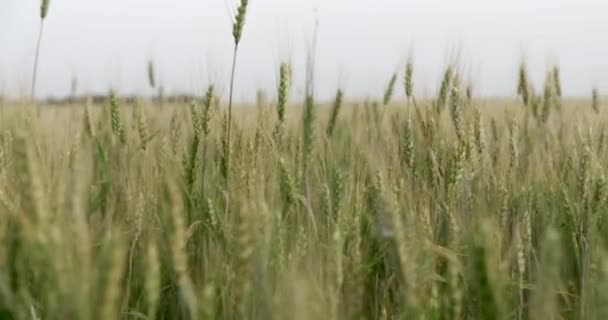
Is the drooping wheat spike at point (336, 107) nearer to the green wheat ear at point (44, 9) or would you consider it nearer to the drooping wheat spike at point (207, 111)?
the drooping wheat spike at point (207, 111)

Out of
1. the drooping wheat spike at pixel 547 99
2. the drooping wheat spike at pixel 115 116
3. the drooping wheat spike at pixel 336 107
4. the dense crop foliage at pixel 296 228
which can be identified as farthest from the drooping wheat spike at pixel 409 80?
the drooping wheat spike at pixel 115 116

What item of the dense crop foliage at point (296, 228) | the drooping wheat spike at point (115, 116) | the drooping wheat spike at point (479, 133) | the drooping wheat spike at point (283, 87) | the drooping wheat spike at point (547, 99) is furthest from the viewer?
the drooping wheat spike at point (547, 99)

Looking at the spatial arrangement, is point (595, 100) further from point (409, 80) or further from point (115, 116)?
point (115, 116)

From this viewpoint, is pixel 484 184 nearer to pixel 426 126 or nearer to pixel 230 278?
pixel 426 126

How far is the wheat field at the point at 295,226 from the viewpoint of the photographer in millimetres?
598

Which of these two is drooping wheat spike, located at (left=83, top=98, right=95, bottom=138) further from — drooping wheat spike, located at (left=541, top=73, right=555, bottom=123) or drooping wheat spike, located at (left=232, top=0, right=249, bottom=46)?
drooping wheat spike, located at (left=541, top=73, right=555, bottom=123)

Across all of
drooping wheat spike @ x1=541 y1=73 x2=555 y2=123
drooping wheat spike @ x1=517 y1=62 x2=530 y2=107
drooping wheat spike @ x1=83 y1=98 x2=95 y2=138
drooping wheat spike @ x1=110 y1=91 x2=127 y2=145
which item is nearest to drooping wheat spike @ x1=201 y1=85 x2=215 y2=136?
drooping wheat spike @ x1=110 y1=91 x2=127 y2=145

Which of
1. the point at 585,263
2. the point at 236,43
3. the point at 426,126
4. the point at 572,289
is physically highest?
the point at 236,43

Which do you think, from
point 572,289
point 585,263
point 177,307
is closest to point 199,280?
point 177,307

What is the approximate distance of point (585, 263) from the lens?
134 cm

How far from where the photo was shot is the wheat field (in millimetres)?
598

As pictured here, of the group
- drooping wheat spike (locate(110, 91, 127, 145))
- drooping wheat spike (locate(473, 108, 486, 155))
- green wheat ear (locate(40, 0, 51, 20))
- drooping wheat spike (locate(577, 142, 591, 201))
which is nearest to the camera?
drooping wheat spike (locate(577, 142, 591, 201))

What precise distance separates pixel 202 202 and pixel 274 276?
24.8 inches

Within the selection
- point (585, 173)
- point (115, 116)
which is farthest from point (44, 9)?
point (585, 173)
